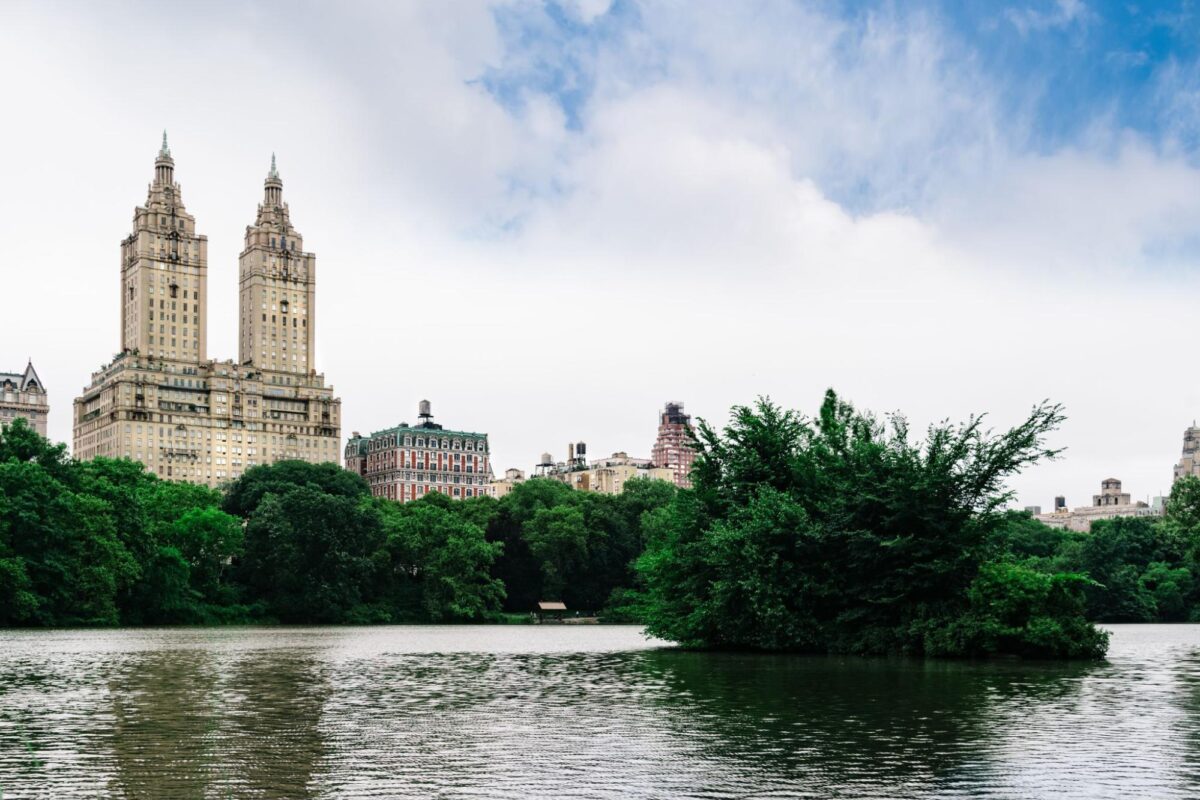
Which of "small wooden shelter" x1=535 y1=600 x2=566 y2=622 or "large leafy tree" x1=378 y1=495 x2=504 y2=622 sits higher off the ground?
"large leafy tree" x1=378 y1=495 x2=504 y2=622

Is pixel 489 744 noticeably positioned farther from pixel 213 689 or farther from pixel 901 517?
pixel 901 517

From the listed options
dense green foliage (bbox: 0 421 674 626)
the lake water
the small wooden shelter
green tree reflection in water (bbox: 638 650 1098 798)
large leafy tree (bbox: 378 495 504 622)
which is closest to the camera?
the lake water

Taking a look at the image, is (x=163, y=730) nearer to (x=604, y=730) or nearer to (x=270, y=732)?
(x=270, y=732)

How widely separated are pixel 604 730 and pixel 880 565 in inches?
1141

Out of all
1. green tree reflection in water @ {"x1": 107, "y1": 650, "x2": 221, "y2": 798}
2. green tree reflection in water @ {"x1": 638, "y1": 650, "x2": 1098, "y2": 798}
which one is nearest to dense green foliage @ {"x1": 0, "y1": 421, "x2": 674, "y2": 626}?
green tree reflection in water @ {"x1": 638, "y1": 650, "x2": 1098, "y2": 798}

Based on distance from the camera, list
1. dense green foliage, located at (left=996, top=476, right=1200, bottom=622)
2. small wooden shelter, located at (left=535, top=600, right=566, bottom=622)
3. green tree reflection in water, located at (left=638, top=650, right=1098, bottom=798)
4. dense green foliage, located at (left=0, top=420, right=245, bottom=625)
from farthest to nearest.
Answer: small wooden shelter, located at (left=535, top=600, right=566, bottom=622) < dense green foliage, located at (left=996, top=476, right=1200, bottom=622) < dense green foliage, located at (left=0, top=420, right=245, bottom=625) < green tree reflection in water, located at (left=638, top=650, right=1098, bottom=798)

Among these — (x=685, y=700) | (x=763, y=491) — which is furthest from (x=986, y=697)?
(x=763, y=491)

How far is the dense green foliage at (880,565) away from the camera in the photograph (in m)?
50.3

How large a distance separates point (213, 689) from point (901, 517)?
27346 millimetres

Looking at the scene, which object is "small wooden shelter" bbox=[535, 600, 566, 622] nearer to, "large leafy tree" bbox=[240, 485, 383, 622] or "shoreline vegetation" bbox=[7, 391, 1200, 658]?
"shoreline vegetation" bbox=[7, 391, 1200, 658]

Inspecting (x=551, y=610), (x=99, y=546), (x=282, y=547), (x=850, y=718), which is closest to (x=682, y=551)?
(x=850, y=718)

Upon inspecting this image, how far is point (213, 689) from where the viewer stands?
3650cm

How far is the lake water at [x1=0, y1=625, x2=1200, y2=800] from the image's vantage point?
64.7 feet

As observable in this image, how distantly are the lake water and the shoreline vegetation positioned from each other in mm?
4456
